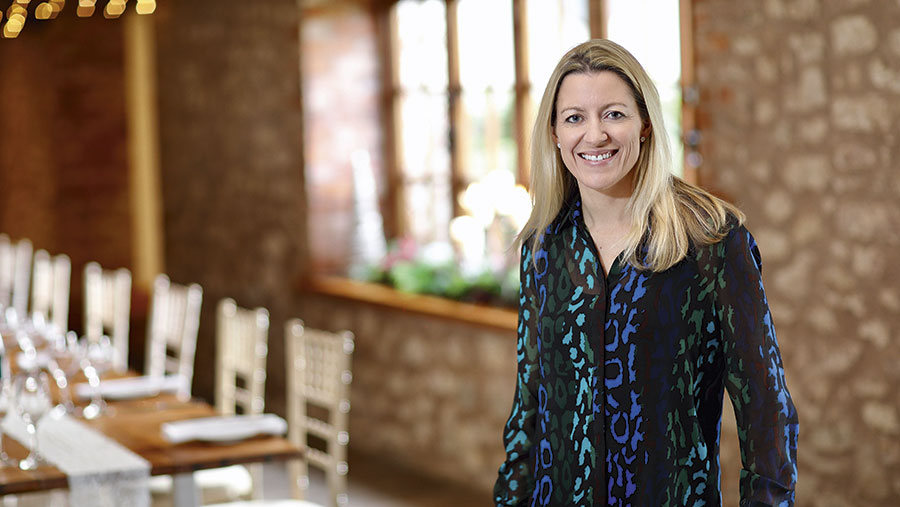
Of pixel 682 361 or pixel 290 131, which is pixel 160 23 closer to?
pixel 290 131

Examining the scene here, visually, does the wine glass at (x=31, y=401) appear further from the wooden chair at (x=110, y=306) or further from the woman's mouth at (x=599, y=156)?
the wooden chair at (x=110, y=306)

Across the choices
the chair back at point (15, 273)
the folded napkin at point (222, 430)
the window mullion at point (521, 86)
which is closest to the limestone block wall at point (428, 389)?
the window mullion at point (521, 86)

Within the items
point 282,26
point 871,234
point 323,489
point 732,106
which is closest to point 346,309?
point 323,489

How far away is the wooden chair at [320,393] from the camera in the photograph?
3699mm

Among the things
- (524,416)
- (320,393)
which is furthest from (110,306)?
(524,416)

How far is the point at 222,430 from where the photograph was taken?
11.4 ft

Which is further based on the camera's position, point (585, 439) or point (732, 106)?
point (732, 106)

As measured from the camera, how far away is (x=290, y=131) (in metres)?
7.14

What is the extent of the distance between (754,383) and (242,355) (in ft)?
9.97

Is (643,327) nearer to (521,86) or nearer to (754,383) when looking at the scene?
(754,383)

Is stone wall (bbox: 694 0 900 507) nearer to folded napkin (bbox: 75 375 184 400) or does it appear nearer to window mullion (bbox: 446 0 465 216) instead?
folded napkin (bbox: 75 375 184 400)

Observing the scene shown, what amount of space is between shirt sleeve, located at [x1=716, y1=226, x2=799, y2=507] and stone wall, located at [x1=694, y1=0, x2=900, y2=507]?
204 centimetres

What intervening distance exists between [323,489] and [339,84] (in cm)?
251

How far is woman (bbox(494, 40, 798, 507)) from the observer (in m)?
1.83
